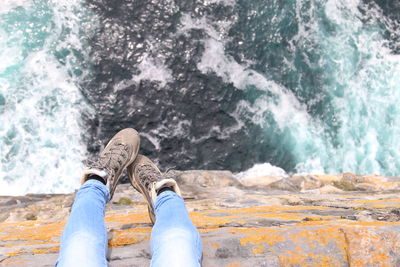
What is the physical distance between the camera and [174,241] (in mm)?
3619

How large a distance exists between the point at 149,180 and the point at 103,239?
1987 mm

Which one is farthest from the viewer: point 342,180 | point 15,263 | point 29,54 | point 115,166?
point 29,54

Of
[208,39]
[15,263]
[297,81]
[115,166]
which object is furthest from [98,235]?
[297,81]

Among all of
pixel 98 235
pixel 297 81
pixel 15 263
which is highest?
pixel 297 81

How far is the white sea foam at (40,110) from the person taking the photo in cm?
1544

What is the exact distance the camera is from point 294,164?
1759 centimetres

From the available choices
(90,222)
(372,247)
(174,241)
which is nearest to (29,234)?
(90,222)

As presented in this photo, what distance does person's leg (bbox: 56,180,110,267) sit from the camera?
3418mm

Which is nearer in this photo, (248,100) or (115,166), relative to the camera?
(115,166)

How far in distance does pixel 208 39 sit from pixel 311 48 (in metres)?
5.11

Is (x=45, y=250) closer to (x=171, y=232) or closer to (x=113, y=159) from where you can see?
(x=171, y=232)

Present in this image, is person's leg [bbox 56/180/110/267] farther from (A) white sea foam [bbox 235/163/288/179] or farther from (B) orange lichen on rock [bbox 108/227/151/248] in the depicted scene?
(A) white sea foam [bbox 235/163/288/179]

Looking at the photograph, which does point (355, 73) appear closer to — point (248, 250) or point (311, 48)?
point (311, 48)

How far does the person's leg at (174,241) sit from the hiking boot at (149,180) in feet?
2.04
